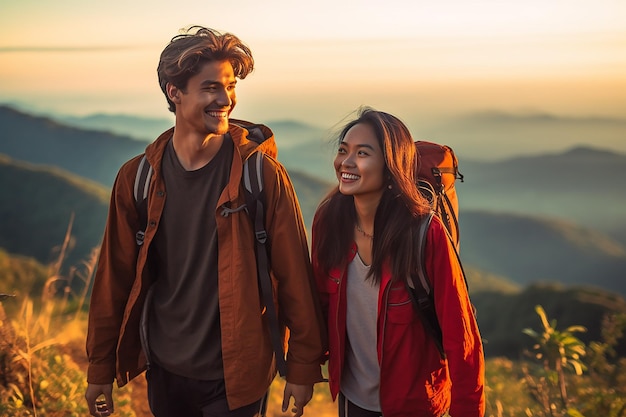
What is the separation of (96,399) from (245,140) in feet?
4.96

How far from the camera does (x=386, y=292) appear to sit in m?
3.03

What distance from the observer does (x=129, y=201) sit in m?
3.25

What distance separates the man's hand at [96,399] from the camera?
3.35 m

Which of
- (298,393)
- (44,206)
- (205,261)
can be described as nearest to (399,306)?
(298,393)

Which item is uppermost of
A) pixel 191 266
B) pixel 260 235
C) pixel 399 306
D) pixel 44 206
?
pixel 260 235

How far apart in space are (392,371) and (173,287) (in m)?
1.09

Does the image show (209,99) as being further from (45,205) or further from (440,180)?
(45,205)

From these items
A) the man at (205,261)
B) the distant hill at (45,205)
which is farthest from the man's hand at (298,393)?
the distant hill at (45,205)

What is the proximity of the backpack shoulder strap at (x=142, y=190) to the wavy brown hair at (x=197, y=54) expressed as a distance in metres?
0.41

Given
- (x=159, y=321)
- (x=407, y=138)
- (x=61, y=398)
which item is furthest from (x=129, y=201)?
(x=61, y=398)

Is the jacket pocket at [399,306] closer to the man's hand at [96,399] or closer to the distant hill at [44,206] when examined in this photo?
the man's hand at [96,399]

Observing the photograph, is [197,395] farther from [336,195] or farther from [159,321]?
[336,195]

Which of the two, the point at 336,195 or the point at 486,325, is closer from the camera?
the point at 336,195

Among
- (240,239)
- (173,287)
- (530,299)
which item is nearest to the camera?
(240,239)
